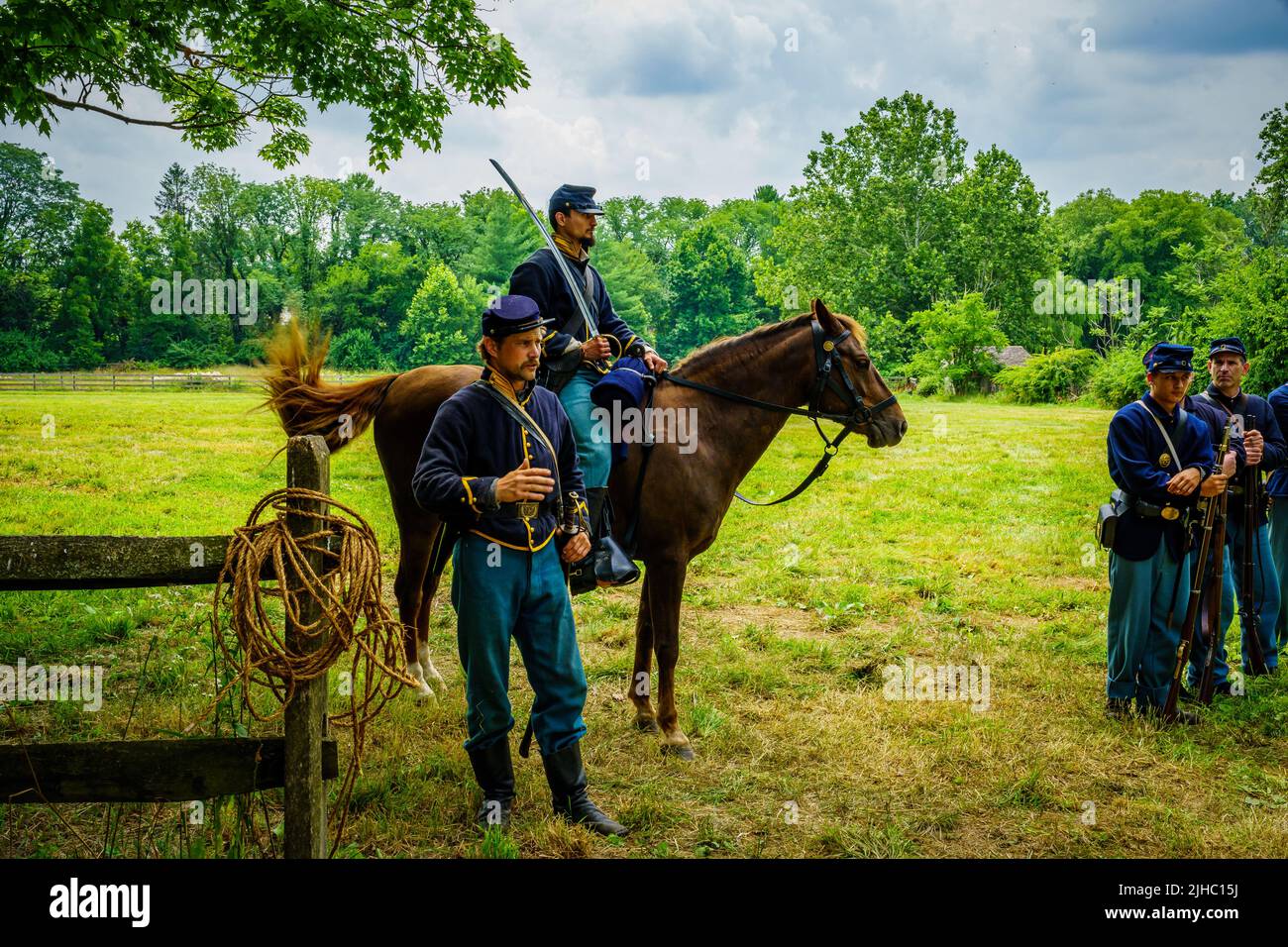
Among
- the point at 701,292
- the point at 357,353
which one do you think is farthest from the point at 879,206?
the point at 357,353

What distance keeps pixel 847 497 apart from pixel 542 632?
11.0 m

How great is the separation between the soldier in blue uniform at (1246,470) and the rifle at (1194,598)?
1.96 ft

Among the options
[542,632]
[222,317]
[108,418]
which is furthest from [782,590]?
[222,317]

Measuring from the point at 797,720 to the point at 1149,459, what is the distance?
2.93 meters

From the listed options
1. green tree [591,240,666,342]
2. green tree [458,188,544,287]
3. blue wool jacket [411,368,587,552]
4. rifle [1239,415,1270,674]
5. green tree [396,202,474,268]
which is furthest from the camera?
green tree [591,240,666,342]

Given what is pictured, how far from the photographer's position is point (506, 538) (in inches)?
151

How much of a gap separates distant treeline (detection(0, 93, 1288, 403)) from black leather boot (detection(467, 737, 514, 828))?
18.0 m

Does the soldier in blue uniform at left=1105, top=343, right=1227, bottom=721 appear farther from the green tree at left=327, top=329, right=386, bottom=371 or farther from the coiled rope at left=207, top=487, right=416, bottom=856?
the green tree at left=327, top=329, right=386, bottom=371

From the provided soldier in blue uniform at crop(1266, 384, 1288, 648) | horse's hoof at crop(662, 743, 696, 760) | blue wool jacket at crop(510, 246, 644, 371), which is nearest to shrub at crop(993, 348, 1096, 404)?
soldier in blue uniform at crop(1266, 384, 1288, 648)

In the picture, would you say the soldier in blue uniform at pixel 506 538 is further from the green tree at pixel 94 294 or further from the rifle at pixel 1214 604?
the green tree at pixel 94 294

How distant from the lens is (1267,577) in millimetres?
6547

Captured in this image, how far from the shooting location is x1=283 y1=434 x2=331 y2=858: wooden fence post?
2.98 metres

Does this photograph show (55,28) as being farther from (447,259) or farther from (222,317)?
(447,259)
